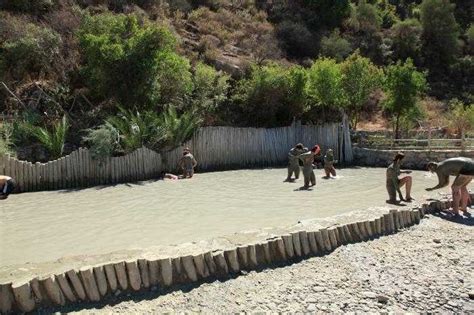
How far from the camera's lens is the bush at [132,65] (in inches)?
643

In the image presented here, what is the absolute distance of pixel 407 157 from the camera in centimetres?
1819

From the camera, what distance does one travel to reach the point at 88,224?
29.9 feet

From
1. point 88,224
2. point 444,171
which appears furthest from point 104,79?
point 444,171

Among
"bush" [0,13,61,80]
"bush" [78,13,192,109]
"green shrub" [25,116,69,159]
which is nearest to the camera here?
"green shrub" [25,116,69,159]

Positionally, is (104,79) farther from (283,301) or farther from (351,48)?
(351,48)

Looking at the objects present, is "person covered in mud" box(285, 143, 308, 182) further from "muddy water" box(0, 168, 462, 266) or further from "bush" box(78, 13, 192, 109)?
"bush" box(78, 13, 192, 109)

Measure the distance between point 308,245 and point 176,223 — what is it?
2.80m

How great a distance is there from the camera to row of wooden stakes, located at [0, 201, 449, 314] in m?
5.52

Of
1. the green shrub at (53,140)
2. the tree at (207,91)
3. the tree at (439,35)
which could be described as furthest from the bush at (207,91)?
the tree at (439,35)

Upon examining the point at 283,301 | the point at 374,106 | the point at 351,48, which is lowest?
the point at 283,301

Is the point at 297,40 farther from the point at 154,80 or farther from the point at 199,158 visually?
the point at 199,158

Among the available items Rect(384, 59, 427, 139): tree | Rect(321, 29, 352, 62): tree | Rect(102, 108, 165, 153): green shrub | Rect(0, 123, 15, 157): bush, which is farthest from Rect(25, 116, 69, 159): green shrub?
Rect(321, 29, 352, 62): tree

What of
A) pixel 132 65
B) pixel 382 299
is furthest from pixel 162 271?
pixel 132 65

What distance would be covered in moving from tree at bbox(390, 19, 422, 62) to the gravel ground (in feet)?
92.6
